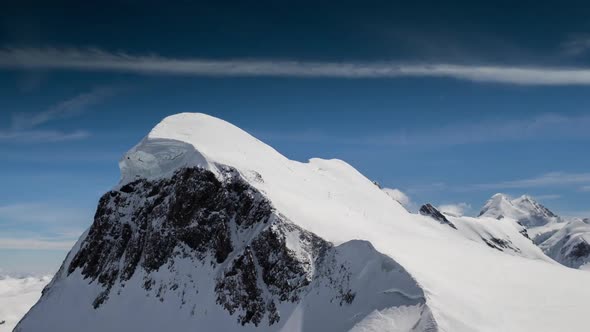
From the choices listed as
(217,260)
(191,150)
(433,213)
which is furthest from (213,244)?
(433,213)

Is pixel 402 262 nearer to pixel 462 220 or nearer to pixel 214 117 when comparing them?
pixel 214 117

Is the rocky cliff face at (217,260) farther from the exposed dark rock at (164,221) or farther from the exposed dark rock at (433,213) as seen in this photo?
the exposed dark rock at (433,213)

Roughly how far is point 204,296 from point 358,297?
18680mm

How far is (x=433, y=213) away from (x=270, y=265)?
86.3m

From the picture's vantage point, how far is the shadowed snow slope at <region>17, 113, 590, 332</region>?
44406 millimetres

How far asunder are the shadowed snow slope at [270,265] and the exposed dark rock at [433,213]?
4657cm

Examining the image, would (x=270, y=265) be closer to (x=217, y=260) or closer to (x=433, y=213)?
(x=217, y=260)

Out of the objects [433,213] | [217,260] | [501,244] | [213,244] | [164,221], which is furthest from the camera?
[501,244]

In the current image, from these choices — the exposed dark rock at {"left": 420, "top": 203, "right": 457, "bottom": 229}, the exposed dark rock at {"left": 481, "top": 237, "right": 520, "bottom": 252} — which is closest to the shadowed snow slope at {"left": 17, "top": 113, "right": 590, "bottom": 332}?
the exposed dark rock at {"left": 420, "top": 203, "right": 457, "bottom": 229}

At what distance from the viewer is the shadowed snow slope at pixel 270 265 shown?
146ft

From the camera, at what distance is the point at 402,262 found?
4791 cm

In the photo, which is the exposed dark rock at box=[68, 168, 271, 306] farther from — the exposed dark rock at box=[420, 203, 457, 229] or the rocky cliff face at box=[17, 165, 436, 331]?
the exposed dark rock at box=[420, 203, 457, 229]

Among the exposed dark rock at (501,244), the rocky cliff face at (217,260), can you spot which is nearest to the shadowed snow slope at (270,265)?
the rocky cliff face at (217,260)

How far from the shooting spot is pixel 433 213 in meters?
130
